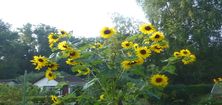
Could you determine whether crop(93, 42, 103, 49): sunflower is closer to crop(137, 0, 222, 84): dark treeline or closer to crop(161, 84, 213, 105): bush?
crop(161, 84, 213, 105): bush

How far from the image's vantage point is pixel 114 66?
12.7 ft

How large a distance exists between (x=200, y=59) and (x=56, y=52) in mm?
26001

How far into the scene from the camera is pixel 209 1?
2883 cm

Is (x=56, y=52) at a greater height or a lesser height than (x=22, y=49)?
lesser

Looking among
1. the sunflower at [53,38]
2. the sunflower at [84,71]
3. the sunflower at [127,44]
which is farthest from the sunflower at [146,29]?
the sunflower at [53,38]

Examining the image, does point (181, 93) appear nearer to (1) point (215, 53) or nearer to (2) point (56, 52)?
(1) point (215, 53)

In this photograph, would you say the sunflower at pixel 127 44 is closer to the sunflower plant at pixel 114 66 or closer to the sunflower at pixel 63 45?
the sunflower plant at pixel 114 66

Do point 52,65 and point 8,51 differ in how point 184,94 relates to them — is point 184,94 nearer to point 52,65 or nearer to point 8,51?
point 52,65

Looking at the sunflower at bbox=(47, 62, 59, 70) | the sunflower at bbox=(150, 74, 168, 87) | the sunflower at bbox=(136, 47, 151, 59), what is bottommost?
the sunflower at bbox=(150, 74, 168, 87)

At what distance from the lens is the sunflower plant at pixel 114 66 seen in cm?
386

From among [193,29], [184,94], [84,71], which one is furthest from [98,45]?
[193,29]

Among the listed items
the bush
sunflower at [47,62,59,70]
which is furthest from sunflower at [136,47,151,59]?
the bush

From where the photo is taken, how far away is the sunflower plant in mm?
3859

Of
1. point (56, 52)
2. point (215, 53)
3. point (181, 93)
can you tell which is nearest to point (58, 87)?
point (56, 52)
